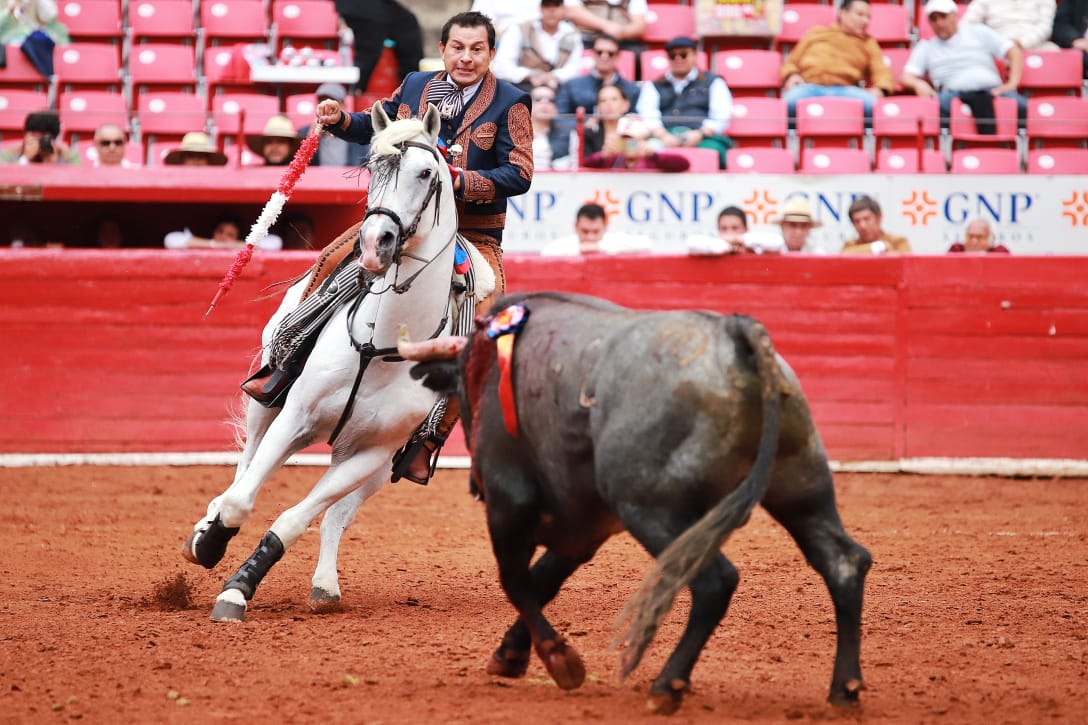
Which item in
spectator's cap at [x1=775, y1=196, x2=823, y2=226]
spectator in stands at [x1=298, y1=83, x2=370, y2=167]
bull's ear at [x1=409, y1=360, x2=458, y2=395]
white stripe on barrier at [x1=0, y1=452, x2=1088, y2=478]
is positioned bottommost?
white stripe on barrier at [x1=0, y1=452, x2=1088, y2=478]

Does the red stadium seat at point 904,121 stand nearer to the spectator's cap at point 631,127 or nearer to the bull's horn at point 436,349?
the spectator's cap at point 631,127

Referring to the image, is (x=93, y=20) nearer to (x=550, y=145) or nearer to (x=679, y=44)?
(x=550, y=145)

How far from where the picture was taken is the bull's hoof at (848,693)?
14.0 feet

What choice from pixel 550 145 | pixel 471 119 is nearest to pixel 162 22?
pixel 550 145

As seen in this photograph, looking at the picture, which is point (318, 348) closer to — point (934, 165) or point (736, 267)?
point (736, 267)

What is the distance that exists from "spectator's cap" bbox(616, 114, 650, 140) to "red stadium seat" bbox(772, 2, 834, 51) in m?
3.06

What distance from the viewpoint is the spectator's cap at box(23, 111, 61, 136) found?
39.1 feet

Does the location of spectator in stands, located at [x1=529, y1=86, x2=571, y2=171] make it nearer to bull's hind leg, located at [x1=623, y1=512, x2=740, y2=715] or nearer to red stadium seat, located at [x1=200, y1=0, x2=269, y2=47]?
red stadium seat, located at [x1=200, y1=0, x2=269, y2=47]

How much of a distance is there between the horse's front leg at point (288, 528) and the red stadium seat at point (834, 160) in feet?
25.0

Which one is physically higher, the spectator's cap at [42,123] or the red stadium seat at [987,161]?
the spectator's cap at [42,123]

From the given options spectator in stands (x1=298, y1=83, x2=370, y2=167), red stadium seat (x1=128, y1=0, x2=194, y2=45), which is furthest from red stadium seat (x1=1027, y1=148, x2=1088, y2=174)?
red stadium seat (x1=128, y1=0, x2=194, y2=45)

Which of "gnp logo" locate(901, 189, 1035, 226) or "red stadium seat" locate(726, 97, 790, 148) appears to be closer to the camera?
"gnp logo" locate(901, 189, 1035, 226)

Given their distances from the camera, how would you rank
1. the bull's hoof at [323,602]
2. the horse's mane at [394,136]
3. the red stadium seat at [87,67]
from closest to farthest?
the horse's mane at [394,136], the bull's hoof at [323,602], the red stadium seat at [87,67]

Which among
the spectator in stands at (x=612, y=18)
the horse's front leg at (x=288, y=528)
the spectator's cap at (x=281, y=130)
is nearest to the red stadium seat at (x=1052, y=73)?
the spectator in stands at (x=612, y=18)
